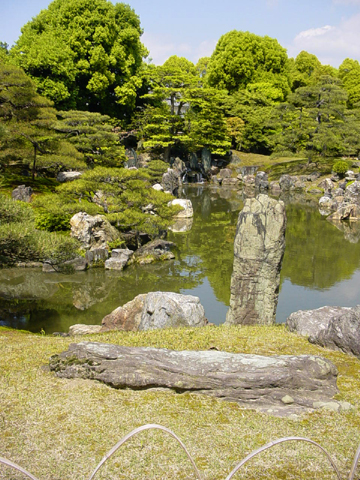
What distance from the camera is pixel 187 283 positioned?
17.3 m

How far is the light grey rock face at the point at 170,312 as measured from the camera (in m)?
10.4

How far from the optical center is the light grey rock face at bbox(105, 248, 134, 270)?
18.3 metres

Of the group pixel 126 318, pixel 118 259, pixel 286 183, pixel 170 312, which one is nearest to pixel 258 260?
pixel 170 312

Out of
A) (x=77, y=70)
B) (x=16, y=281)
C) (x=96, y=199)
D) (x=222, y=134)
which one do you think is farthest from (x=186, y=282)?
(x=222, y=134)

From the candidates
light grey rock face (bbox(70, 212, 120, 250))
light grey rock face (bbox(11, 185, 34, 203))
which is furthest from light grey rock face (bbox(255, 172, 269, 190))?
light grey rock face (bbox(70, 212, 120, 250))

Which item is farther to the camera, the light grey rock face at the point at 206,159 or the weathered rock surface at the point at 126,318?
the light grey rock face at the point at 206,159

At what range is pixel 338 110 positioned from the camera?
4284 cm

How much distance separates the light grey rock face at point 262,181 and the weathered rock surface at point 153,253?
24.7 m

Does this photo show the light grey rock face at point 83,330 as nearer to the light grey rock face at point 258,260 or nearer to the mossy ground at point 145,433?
the light grey rock face at point 258,260

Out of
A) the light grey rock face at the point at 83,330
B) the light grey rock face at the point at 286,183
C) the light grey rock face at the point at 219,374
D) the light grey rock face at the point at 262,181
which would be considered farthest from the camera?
the light grey rock face at the point at 262,181

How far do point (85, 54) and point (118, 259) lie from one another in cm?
2893

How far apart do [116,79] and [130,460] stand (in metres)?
43.9

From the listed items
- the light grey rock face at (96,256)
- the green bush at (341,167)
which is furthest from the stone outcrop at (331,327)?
the green bush at (341,167)

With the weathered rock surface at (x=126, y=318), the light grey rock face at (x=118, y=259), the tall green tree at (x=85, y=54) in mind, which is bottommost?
the weathered rock surface at (x=126, y=318)
